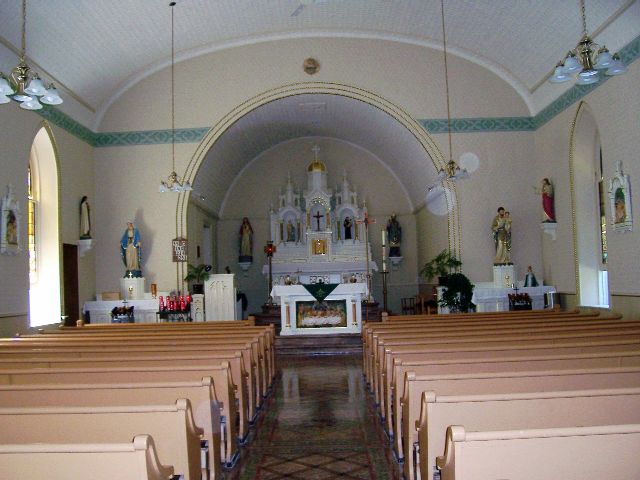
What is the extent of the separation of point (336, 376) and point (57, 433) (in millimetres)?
6560

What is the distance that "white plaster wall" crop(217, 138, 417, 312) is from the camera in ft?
68.6

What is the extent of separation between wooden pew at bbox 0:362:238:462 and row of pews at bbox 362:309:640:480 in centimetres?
140

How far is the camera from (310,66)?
15.8 m

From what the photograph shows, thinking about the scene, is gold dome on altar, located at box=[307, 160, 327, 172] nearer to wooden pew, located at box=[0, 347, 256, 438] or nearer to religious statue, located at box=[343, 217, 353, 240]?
religious statue, located at box=[343, 217, 353, 240]

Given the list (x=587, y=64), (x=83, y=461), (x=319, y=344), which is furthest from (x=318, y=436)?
(x=319, y=344)

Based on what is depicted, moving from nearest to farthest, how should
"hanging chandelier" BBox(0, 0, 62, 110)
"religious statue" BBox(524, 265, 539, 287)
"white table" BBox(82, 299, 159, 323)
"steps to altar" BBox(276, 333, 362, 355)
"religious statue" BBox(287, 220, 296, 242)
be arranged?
"hanging chandelier" BBox(0, 0, 62, 110), "steps to altar" BBox(276, 333, 362, 355), "religious statue" BBox(524, 265, 539, 287), "white table" BBox(82, 299, 159, 323), "religious statue" BBox(287, 220, 296, 242)

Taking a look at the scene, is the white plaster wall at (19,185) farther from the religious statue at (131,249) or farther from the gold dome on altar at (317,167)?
the gold dome on altar at (317,167)

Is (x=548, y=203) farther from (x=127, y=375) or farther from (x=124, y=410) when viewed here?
(x=124, y=410)

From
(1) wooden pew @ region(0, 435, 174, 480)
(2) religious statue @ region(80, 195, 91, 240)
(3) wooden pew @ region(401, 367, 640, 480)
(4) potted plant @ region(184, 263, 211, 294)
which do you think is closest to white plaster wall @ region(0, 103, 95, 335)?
(2) religious statue @ region(80, 195, 91, 240)

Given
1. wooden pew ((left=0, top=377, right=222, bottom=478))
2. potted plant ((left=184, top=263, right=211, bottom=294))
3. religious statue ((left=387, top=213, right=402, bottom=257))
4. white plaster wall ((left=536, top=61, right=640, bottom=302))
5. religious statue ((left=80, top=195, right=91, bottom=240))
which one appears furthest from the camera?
religious statue ((left=387, top=213, right=402, bottom=257))

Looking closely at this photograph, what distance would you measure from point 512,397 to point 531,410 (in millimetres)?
159

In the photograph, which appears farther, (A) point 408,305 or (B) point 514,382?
(A) point 408,305

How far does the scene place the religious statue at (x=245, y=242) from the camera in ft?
67.4

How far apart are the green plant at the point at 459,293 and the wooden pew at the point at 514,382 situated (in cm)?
893
